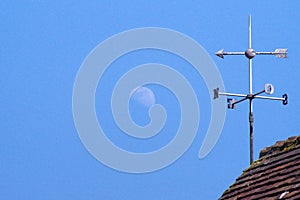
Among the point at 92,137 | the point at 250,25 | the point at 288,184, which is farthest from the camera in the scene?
the point at 250,25

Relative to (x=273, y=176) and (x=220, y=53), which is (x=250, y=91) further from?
(x=273, y=176)

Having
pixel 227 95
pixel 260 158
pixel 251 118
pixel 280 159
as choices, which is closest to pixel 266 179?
pixel 280 159

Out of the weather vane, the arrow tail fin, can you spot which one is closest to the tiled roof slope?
the weather vane

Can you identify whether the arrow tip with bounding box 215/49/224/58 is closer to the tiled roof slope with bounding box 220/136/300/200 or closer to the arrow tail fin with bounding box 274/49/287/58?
the arrow tail fin with bounding box 274/49/287/58

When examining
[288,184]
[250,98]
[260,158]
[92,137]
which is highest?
[250,98]

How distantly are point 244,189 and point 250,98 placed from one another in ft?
11.1

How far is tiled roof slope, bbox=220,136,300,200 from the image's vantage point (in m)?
5.37

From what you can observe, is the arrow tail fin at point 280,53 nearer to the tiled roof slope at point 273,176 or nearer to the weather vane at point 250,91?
the weather vane at point 250,91

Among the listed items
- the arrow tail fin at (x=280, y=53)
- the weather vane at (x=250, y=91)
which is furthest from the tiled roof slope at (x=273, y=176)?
the arrow tail fin at (x=280, y=53)

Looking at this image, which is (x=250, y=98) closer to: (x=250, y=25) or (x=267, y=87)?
(x=267, y=87)

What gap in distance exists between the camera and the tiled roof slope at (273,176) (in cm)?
537

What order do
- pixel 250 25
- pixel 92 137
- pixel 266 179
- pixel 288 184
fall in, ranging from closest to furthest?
1. pixel 288 184
2. pixel 266 179
3. pixel 92 137
4. pixel 250 25

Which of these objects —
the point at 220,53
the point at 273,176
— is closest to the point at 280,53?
the point at 220,53

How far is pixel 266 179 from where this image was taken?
6047 mm
